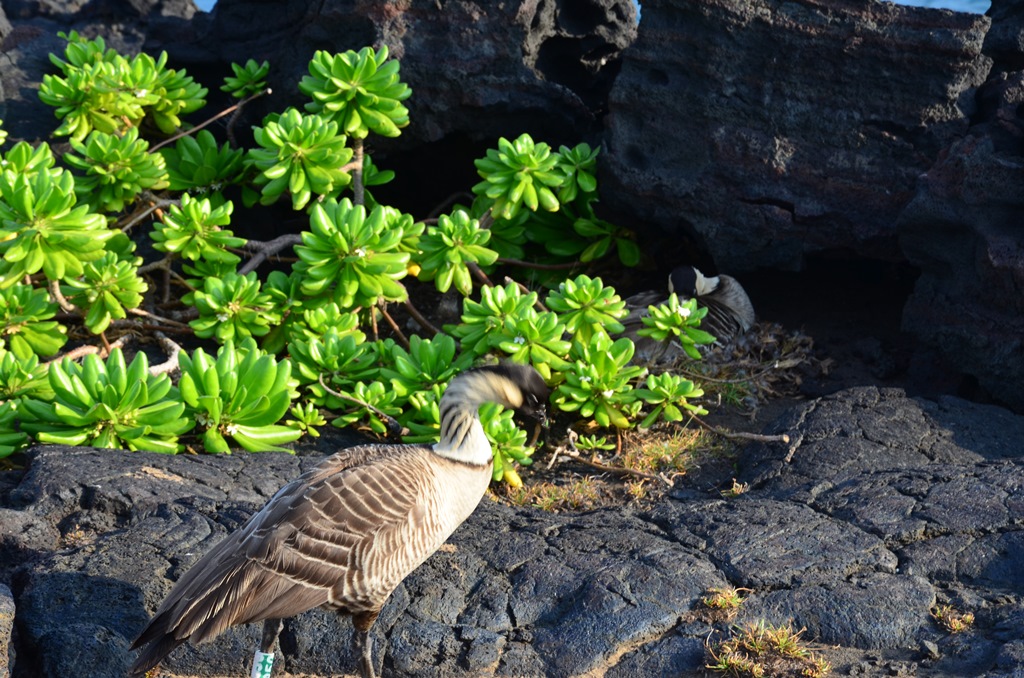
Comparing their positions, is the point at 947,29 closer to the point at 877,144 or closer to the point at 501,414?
the point at 877,144

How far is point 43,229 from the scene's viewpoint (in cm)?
600

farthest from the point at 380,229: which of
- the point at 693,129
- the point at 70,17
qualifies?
the point at 70,17

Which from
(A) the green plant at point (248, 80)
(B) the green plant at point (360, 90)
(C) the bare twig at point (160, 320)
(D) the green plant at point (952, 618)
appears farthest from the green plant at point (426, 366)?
(A) the green plant at point (248, 80)

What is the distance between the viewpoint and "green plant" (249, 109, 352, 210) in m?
6.89

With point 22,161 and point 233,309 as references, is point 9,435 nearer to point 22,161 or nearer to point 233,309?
point 233,309

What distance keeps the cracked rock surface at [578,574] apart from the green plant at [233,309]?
1.38 meters

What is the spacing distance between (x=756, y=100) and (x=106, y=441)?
14.8 ft

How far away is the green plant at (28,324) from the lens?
6.25 meters

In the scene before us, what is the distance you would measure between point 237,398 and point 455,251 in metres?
1.78

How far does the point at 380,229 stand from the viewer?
6.46m

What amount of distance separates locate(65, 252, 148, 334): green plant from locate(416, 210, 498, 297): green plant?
173 centimetres

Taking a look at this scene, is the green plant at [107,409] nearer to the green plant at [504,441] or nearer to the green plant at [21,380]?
the green plant at [21,380]

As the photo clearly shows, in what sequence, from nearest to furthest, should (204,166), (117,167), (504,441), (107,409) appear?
(107,409), (504,441), (117,167), (204,166)

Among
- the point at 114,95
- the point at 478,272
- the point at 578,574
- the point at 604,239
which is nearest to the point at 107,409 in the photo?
the point at 578,574
